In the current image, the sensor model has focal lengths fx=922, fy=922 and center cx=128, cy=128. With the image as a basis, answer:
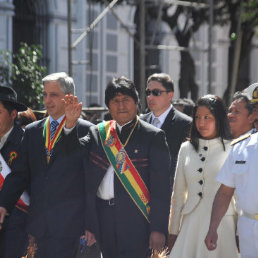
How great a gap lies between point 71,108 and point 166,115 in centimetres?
226

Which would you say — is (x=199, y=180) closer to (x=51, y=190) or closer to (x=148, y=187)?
(x=148, y=187)

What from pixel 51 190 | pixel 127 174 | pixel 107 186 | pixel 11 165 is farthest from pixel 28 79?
pixel 127 174

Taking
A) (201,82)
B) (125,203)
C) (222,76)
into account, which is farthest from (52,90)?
(222,76)

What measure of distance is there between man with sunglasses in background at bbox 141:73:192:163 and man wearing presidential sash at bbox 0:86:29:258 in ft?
5.38

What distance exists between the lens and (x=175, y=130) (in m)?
8.20

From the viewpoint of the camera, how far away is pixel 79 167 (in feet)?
21.4

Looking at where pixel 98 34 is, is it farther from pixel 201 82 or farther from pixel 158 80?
pixel 158 80

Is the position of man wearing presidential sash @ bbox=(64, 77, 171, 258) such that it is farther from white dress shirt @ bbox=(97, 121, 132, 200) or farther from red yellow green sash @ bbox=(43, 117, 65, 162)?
red yellow green sash @ bbox=(43, 117, 65, 162)

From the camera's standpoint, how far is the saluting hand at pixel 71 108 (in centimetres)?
615

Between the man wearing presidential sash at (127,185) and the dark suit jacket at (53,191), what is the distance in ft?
0.61

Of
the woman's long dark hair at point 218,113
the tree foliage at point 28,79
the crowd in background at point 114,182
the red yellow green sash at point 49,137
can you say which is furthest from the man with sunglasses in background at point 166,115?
the tree foliage at point 28,79

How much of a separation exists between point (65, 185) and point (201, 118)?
3.70 feet

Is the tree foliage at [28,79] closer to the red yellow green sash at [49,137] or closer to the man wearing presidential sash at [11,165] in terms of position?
the man wearing presidential sash at [11,165]

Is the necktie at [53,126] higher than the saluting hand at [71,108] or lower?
lower
